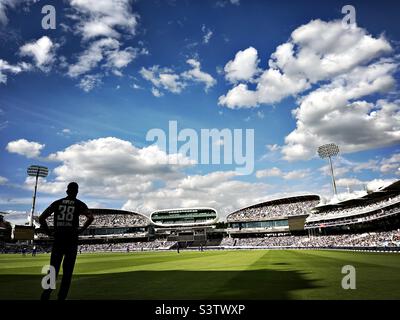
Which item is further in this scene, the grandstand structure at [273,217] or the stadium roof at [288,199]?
the stadium roof at [288,199]

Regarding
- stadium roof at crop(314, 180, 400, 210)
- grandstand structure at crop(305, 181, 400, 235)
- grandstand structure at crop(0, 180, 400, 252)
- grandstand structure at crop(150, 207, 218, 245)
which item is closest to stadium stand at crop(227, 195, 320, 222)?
grandstand structure at crop(0, 180, 400, 252)

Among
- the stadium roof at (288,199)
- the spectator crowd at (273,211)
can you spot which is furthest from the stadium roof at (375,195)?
the stadium roof at (288,199)

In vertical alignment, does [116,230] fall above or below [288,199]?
below

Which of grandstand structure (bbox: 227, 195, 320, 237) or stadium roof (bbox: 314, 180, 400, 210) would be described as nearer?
stadium roof (bbox: 314, 180, 400, 210)

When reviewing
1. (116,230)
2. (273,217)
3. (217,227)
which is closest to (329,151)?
(273,217)

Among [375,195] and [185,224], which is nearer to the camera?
[375,195]

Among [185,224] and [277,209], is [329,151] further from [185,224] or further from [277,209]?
[185,224]

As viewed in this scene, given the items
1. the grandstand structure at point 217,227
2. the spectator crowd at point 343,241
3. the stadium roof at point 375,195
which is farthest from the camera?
the grandstand structure at point 217,227

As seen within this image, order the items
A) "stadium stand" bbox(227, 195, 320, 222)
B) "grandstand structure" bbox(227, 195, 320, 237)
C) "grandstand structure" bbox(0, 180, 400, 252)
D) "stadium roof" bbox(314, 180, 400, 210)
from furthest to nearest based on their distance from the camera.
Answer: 1. "stadium stand" bbox(227, 195, 320, 222)
2. "grandstand structure" bbox(227, 195, 320, 237)
3. "grandstand structure" bbox(0, 180, 400, 252)
4. "stadium roof" bbox(314, 180, 400, 210)

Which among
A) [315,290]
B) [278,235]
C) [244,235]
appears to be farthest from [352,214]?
[315,290]

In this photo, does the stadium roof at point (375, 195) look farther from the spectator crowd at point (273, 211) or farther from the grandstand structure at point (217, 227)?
the spectator crowd at point (273, 211)

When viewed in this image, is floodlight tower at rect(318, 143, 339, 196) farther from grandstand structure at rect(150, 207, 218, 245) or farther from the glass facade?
grandstand structure at rect(150, 207, 218, 245)
